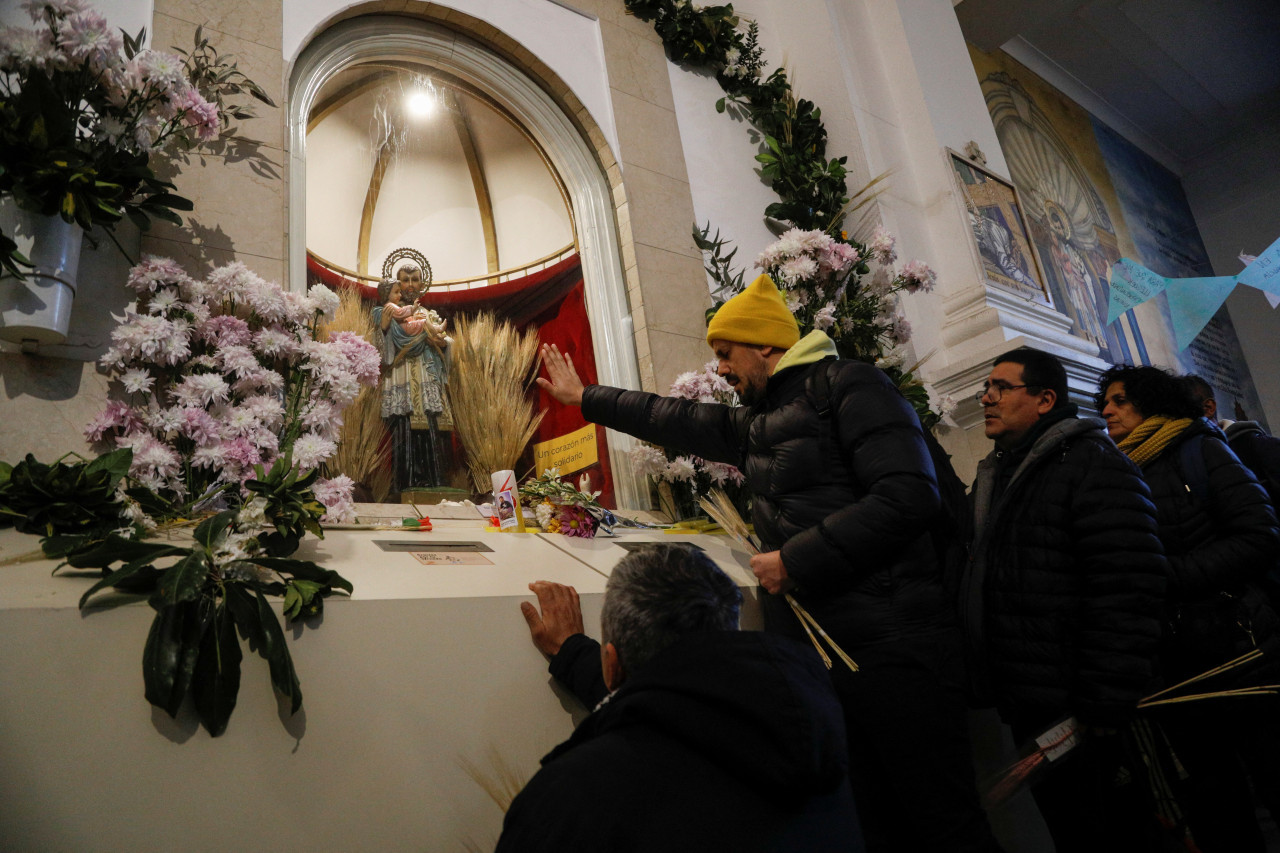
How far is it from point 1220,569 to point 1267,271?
5.10 m

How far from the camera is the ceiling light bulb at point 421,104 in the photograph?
3963mm

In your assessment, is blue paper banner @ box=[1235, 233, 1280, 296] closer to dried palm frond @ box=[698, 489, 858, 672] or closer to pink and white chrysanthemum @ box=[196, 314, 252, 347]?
dried palm frond @ box=[698, 489, 858, 672]

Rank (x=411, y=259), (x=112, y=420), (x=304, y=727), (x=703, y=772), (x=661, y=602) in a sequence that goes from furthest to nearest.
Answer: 1. (x=411, y=259)
2. (x=112, y=420)
3. (x=304, y=727)
4. (x=661, y=602)
5. (x=703, y=772)

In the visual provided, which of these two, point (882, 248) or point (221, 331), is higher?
point (882, 248)

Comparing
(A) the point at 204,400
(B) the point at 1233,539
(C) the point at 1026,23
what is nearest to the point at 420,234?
(A) the point at 204,400

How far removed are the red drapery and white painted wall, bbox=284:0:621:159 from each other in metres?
0.72

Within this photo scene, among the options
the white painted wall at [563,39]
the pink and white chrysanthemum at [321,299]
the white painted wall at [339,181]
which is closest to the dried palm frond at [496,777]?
the pink and white chrysanthemum at [321,299]

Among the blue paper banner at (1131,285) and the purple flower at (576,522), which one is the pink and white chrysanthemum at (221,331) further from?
the blue paper banner at (1131,285)

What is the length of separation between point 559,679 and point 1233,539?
1.81 meters

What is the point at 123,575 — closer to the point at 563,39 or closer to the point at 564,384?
the point at 564,384

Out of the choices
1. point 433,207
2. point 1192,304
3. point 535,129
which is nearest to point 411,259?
point 433,207

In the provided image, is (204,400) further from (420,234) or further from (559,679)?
(420,234)

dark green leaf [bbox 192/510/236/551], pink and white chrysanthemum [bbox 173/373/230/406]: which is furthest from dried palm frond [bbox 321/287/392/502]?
dark green leaf [bbox 192/510/236/551]

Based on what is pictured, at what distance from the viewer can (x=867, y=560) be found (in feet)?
6.37
